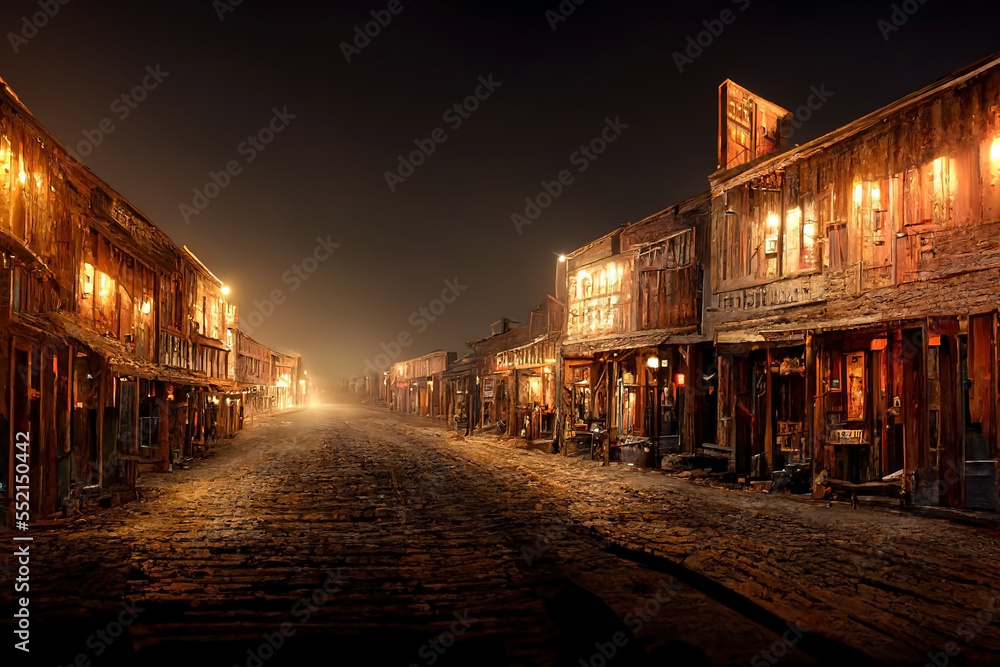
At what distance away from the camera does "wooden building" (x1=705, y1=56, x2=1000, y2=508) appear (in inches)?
439

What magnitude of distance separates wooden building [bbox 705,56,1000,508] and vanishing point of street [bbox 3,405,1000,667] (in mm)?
2122

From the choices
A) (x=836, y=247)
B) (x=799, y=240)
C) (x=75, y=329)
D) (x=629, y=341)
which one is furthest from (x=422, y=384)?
(x=836, y=247)

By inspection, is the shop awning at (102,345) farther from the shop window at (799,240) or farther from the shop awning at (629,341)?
the shop window at (799,240)

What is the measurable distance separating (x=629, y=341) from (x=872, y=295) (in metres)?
9.33

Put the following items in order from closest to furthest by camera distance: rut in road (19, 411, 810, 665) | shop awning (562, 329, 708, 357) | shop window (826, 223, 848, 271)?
rut in road (19, 411, 810, 665) → shop window (826, 223, 848, 271) → shop awning (562, 329, 708, 357)

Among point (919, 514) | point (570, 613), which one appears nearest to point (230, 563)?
point (570, 613)

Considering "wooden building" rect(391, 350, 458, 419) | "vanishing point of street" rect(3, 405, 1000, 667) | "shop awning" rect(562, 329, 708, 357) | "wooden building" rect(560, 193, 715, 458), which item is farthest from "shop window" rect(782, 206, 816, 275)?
"wooden building" rect(391, 350, 458, 419)

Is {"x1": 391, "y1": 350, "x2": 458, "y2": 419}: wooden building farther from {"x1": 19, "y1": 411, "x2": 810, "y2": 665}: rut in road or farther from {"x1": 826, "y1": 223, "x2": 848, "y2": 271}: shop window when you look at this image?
{"x1": 19, "y1": 411, "x2": 810, "y2": 665}: rut in road

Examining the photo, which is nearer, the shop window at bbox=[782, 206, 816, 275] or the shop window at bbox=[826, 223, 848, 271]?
the shop window at bbox=[826, 223, 848, 271]

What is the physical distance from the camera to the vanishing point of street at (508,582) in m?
5.27

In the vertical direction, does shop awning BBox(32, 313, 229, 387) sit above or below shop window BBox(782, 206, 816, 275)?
below

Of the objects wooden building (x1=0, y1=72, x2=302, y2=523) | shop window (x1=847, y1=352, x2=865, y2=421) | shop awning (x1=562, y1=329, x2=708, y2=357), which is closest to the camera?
wooden building (x1=0, y1=72, x2=302, y2=523)

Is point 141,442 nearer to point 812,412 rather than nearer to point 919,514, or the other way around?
point 812,412

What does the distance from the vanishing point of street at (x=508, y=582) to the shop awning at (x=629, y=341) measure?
23.4 ft
